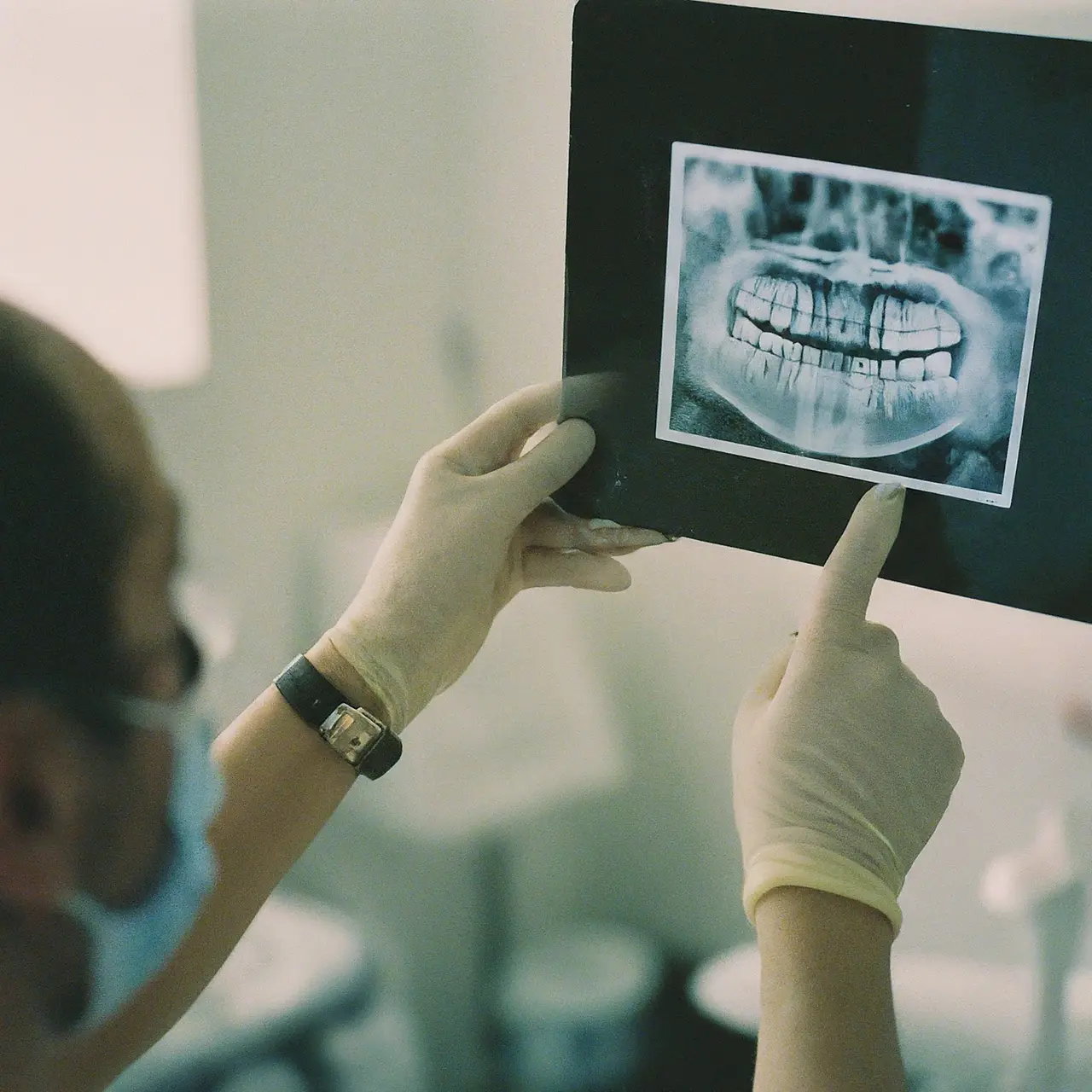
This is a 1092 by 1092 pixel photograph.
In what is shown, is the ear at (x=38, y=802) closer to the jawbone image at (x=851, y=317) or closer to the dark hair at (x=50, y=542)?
the dark hair at (x=50, y=542)

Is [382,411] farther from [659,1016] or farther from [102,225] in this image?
[659,1016]

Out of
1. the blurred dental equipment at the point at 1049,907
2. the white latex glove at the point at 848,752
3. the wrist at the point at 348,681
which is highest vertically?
the white latex glove at the point at 848,752

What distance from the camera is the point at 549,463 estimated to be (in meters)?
0.89

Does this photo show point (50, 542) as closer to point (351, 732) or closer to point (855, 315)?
point (351, 732)

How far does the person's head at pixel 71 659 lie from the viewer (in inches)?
24.5

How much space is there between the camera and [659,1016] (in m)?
1.13

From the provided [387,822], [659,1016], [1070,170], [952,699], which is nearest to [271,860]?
[387,822]

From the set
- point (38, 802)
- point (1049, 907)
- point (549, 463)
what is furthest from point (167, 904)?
point (1049, 907)

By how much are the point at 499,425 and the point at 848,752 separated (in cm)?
34

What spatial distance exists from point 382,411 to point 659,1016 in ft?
1.90

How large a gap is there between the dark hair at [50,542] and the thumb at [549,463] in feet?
1.01

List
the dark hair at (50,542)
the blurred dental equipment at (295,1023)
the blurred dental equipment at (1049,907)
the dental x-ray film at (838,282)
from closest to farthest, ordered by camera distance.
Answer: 1. the dark hair at (50,542)
2. the dental x-ray film at (838,282)
3. the blurred dental equipment at (1049,907)
4. the blurred dental equipment at (295,1023)

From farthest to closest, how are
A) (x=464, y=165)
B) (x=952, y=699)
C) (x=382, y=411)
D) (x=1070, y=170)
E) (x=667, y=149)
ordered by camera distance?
1. (x=382, y=411)
2. (x=464, y=165)
3. (x=952, y=699)
4. (x=667, y=149)
5. (x=1070, y=170)

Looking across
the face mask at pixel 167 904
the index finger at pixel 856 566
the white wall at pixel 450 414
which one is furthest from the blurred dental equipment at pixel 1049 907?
the face mask at pixel 167 904
